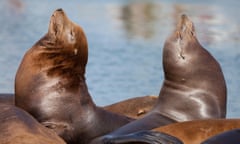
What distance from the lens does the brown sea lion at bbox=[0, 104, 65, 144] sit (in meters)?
4.59

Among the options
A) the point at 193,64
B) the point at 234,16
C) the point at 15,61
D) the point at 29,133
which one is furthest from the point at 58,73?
the point at 234,16

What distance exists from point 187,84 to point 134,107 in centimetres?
112

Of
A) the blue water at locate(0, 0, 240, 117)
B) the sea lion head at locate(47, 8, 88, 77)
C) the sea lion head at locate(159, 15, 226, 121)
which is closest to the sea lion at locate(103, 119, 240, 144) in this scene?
the sea lion head at locate(159, 15, 226, 121)

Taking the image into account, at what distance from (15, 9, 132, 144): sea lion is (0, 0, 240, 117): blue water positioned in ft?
7.54

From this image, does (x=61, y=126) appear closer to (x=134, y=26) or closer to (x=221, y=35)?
(x=221, y=35)

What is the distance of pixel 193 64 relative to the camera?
6.32 metres

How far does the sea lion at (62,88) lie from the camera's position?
5977mm

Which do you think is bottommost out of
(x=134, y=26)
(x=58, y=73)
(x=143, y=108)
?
(x=134, y=26)

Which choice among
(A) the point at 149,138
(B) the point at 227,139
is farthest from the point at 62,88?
(B) the point at 227,139

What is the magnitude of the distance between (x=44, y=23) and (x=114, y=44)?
311 cm

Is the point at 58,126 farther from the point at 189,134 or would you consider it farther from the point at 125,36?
the point at 125,36

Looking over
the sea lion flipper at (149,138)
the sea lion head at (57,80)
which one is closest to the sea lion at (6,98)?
the sea lion head at (57,80)

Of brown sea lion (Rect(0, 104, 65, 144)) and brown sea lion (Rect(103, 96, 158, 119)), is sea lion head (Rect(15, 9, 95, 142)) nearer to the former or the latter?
brown sea lion (Rect(0, 104, 65, 144))

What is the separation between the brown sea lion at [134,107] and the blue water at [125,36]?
1072 mm
